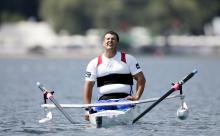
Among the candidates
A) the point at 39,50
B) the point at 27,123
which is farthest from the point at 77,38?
the point at 27,123

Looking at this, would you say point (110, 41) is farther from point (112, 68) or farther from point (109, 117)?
point (109, 117)

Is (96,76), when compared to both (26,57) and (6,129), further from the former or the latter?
(26,57)

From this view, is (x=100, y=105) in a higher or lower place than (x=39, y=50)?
lower

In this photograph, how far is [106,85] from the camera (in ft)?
97.6

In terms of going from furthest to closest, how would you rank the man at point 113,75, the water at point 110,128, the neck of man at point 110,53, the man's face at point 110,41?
the man at point 113,75 → the neck of man at point 110,53 → the man's face at point 110,41 → the water at point 110,128

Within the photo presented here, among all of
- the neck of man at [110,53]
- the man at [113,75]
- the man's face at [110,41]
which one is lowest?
the man at [113,75]

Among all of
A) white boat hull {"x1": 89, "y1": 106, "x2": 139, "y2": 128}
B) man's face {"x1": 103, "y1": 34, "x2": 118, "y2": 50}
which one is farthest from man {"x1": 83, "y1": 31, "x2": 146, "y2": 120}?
white boat hull {"x1": 89, "y1": 106, "x2": 139, "y2": 128}

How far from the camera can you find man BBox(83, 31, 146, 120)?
29562 mm

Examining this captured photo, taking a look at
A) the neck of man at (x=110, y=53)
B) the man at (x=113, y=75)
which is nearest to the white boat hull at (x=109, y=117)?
the man at (x=113, y=75)

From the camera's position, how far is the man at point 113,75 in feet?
97.0

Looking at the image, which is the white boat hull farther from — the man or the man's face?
the man's face

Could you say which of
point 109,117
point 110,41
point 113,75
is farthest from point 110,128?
point 110,41

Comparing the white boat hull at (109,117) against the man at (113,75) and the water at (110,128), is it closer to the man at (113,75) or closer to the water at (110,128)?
the water at (110,128)

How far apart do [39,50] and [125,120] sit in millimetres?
115327
